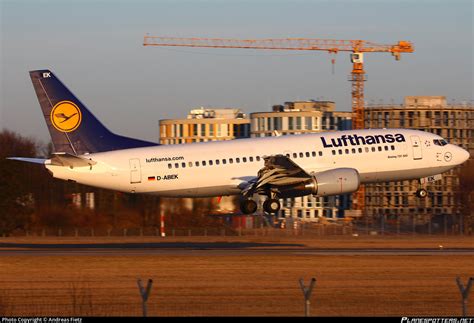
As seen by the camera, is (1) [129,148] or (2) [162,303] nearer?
(2) [162,303]

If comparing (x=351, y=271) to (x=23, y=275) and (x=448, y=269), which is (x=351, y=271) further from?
(x=23, y=275)

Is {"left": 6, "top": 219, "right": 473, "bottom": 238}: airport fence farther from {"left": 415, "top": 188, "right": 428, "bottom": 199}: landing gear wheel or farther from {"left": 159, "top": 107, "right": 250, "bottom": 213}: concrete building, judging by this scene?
{"left": 159, "top": 107, "right": 250, "bottom": 213}: concrete building

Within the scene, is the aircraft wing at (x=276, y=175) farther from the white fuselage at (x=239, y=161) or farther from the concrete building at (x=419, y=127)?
the concrete building at (x=419, y=127)

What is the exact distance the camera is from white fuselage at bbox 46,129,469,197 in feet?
173

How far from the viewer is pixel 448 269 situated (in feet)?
128

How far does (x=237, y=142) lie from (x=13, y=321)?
34.9 meters

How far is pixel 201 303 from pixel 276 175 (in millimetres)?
25446

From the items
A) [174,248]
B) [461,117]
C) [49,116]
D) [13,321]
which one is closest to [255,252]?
[174,248]

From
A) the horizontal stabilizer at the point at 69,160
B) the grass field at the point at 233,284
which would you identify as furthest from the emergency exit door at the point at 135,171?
the grass field at the point at 233,284

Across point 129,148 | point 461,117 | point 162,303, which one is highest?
point 461,117

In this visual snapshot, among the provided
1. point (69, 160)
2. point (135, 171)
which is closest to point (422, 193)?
point (135, 171)

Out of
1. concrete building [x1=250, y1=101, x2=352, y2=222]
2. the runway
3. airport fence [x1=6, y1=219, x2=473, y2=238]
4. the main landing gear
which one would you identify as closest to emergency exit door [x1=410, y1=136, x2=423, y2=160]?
the runway

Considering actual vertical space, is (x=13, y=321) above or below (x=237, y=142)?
below

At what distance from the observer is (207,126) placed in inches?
6658
